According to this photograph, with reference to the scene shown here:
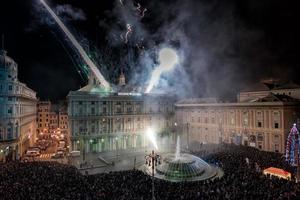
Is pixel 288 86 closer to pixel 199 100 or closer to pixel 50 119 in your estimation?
pixel 199 100

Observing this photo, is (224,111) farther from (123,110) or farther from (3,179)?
(3,179)

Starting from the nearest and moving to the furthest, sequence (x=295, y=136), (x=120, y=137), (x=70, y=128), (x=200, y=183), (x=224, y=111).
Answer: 1. (x=200, y=183)
2. (x=295, y=136)
3. (x=70, y=128)
4. (x=120, y=137)
5. (x=224, y=111)

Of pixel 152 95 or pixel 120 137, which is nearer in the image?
pixel 120 137

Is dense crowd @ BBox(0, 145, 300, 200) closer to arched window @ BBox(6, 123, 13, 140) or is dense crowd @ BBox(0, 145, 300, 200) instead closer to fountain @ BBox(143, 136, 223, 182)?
fountain @ BBox(143, 136, 223, 182)

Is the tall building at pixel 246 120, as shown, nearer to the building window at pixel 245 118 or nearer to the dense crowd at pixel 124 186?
the building window at pixel 245 118

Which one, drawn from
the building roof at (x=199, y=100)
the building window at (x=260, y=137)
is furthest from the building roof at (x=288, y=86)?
the building roof at (x=199, y=100)

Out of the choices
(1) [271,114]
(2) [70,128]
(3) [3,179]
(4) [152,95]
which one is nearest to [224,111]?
(1) [271,114]
